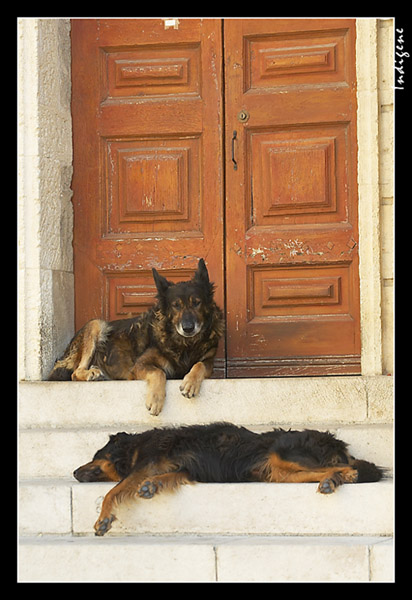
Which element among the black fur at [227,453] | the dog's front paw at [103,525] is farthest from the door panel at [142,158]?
the dog's front paw at [103,525]

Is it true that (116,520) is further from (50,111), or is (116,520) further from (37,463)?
(50,111)

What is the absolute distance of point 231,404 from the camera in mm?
5367

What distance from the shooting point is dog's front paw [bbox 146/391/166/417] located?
5344 mm

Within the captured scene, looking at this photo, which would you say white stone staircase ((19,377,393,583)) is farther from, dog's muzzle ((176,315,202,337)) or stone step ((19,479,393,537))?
dog's muzzle ((176,315,202,337))

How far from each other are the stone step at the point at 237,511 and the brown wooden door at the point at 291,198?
1852 millimetres

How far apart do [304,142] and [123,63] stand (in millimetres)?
1460

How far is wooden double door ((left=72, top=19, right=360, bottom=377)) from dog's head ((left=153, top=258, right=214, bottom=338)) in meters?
→ 0.44

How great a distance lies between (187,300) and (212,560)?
212 centimetres

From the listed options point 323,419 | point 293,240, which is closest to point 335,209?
point 293,240

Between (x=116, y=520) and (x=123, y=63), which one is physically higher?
(x=123, y=63)

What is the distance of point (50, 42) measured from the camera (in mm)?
6207

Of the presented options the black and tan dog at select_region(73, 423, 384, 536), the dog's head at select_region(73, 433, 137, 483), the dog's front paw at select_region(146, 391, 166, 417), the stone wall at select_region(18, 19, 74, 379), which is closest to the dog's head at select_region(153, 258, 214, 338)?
the dog's front paw at select_region(146, 391, 166, 417)

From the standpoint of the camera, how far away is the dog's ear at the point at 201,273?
19.5 feet

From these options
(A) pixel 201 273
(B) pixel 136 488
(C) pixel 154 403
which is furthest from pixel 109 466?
(A) pixel 201 273
